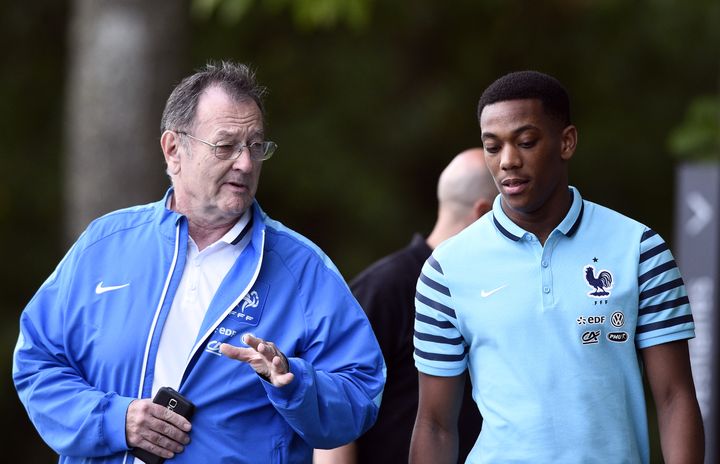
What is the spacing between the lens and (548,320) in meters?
3.55

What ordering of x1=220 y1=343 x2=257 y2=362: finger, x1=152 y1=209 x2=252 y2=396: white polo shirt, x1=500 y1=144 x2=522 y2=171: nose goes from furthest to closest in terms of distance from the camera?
x1=152 y1=209 x2=252 y2=396: white polo shirt < x1=500 y1=144 x2=522 y2=171: nose < x1=220 y1=343 x2=257 y2=362: finger

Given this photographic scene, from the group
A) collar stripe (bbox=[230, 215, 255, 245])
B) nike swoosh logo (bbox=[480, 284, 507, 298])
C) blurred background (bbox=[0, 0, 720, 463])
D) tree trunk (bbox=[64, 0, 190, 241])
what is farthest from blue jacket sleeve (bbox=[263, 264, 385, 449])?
blurred background (bbox=[0, 0, 720, 463])

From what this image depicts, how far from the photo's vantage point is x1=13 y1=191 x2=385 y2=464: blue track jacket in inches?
150

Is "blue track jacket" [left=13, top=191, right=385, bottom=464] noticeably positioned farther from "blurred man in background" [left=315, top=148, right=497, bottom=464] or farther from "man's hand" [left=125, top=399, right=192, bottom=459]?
"blurred man in background" [left=315, top=148, right=497, bottom=464]

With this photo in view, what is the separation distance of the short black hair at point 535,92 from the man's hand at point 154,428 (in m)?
1.21

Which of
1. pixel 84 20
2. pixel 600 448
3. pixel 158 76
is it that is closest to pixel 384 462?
pixel 600 448

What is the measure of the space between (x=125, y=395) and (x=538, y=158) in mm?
1353

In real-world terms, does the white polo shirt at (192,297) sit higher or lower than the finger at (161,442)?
higher

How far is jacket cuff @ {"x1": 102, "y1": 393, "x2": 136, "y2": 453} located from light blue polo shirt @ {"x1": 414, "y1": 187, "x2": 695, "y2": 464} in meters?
0.93

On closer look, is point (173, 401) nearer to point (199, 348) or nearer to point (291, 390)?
point (199, 348)

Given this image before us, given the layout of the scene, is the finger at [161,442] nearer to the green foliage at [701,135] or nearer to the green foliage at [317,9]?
the green foliage at [317,9]

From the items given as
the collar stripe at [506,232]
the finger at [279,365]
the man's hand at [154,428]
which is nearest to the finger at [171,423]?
the man's hand at [154,428]

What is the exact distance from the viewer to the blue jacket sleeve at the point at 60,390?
3.79 meters

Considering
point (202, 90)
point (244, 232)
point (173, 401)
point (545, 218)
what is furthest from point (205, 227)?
point (545, 218)
